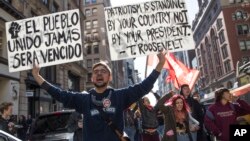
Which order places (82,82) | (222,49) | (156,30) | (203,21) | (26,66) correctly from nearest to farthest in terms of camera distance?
(26,66) → (156,30) → (82,82) → (222,49) → (203,21)

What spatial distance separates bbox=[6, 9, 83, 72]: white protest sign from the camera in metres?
6.06

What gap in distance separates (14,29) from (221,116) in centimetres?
427

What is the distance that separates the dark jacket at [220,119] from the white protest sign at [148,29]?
1266 mm

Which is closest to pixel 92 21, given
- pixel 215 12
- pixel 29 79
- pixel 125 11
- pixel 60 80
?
pixel 215 12

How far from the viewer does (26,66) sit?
591 cm

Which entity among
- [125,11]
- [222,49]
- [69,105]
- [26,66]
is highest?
[222,49]

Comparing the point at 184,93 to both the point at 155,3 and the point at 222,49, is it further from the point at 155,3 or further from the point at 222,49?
the point at 222,49

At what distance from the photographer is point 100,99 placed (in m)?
3.28

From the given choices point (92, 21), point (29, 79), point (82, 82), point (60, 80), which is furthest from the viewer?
point (92, 21)

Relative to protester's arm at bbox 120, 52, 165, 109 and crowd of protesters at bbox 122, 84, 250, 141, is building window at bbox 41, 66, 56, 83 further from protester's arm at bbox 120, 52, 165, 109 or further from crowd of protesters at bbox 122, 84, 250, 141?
protester's arm at bbox 120, 52, 165, 109

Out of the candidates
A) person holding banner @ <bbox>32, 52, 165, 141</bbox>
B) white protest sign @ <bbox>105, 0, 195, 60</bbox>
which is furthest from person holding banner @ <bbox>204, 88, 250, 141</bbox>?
person holding banner @ <bbox>32, 52, 165, 141</bbox>

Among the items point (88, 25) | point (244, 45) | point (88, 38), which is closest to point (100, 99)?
point (244, 45)

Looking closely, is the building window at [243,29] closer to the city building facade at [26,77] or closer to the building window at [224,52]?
the building window at [224,52]

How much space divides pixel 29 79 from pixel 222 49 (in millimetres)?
47665
